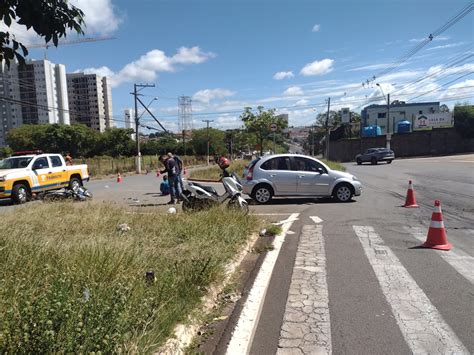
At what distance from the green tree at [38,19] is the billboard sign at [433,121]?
2578 inches

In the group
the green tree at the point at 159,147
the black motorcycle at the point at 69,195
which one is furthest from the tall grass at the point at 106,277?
the green tree at the point at 159,147

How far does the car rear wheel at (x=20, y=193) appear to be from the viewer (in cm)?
1623

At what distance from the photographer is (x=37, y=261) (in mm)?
4805

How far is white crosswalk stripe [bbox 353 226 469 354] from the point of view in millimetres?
3680

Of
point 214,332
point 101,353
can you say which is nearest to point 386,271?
point 214,332

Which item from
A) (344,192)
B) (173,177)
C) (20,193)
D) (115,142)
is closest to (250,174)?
(173,177)

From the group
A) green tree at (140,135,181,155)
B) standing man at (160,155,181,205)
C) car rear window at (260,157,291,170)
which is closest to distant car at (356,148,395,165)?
car rear window at (260,157,291,170)

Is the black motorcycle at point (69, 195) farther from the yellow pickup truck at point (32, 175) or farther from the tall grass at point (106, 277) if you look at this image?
the tall grass at point (106, 277)

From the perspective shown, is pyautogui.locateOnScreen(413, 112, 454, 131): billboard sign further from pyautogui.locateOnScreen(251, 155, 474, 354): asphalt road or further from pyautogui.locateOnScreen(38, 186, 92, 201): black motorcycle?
pyautogui.locateOnScreen(38, 186, 92, 201): black motorcycle

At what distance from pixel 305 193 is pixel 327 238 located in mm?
5624

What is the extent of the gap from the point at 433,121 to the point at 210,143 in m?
57.8

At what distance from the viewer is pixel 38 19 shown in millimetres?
3250

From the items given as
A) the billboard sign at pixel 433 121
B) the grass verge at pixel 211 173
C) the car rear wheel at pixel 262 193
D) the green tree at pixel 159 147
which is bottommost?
the grass verge at pixel 211 173

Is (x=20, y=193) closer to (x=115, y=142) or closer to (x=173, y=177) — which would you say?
(x=173, y=177)
